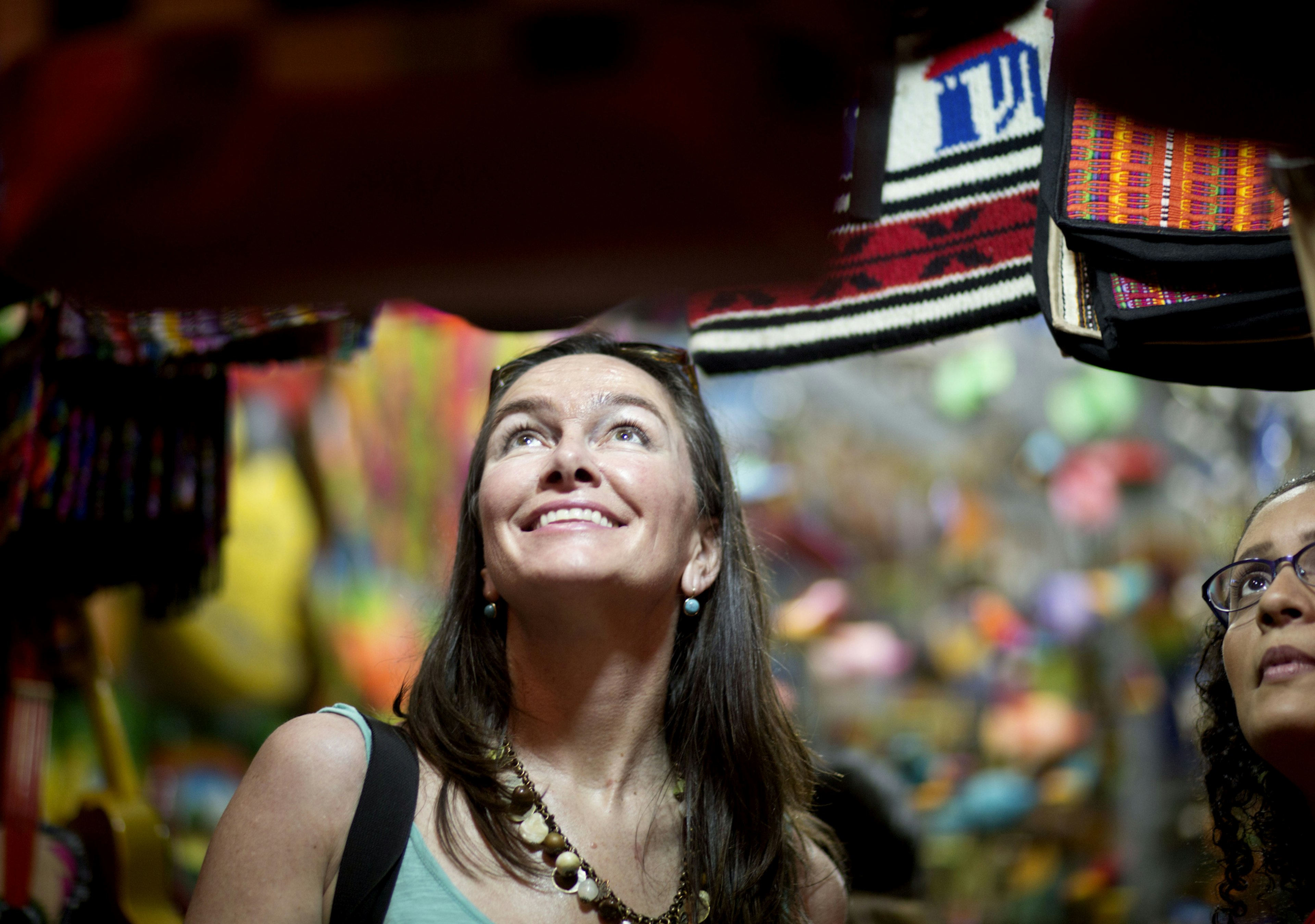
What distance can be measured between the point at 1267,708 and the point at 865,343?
63 cm

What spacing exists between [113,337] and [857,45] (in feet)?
5.57

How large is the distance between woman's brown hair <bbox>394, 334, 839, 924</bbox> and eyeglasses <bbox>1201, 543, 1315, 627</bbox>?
23.9 inches

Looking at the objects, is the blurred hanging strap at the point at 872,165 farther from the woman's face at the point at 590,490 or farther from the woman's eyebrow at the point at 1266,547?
the woman's eyebrow at the point at 1266,547

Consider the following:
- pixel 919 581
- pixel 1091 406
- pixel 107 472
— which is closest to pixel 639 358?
pixel 107 472

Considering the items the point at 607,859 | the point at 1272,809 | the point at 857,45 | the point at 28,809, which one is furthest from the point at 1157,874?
the point at 857,45

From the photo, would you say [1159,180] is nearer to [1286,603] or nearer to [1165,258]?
[1165,258]

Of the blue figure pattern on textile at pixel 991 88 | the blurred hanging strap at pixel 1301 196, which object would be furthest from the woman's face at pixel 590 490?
the blurred hanging strap at pixel 1301 196

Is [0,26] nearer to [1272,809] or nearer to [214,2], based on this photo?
[214,2]

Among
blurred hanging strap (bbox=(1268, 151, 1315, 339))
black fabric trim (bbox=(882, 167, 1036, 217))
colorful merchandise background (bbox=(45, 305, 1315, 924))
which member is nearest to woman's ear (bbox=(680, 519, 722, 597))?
black fabric trim (bbox=(882, 167, 1036, 217))

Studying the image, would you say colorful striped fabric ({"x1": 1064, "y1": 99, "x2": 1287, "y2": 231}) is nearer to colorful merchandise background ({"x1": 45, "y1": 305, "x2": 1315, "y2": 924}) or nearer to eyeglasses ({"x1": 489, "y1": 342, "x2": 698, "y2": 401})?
eyeglasses ({"x1": 489, "y1": 342, "x2": 698, "y2": 401})

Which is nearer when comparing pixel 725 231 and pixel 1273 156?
pixel 725 231

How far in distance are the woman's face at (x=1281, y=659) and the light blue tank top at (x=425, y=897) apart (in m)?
0.84

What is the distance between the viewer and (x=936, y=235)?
1520 millimetres

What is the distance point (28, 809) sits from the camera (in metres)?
2.11
